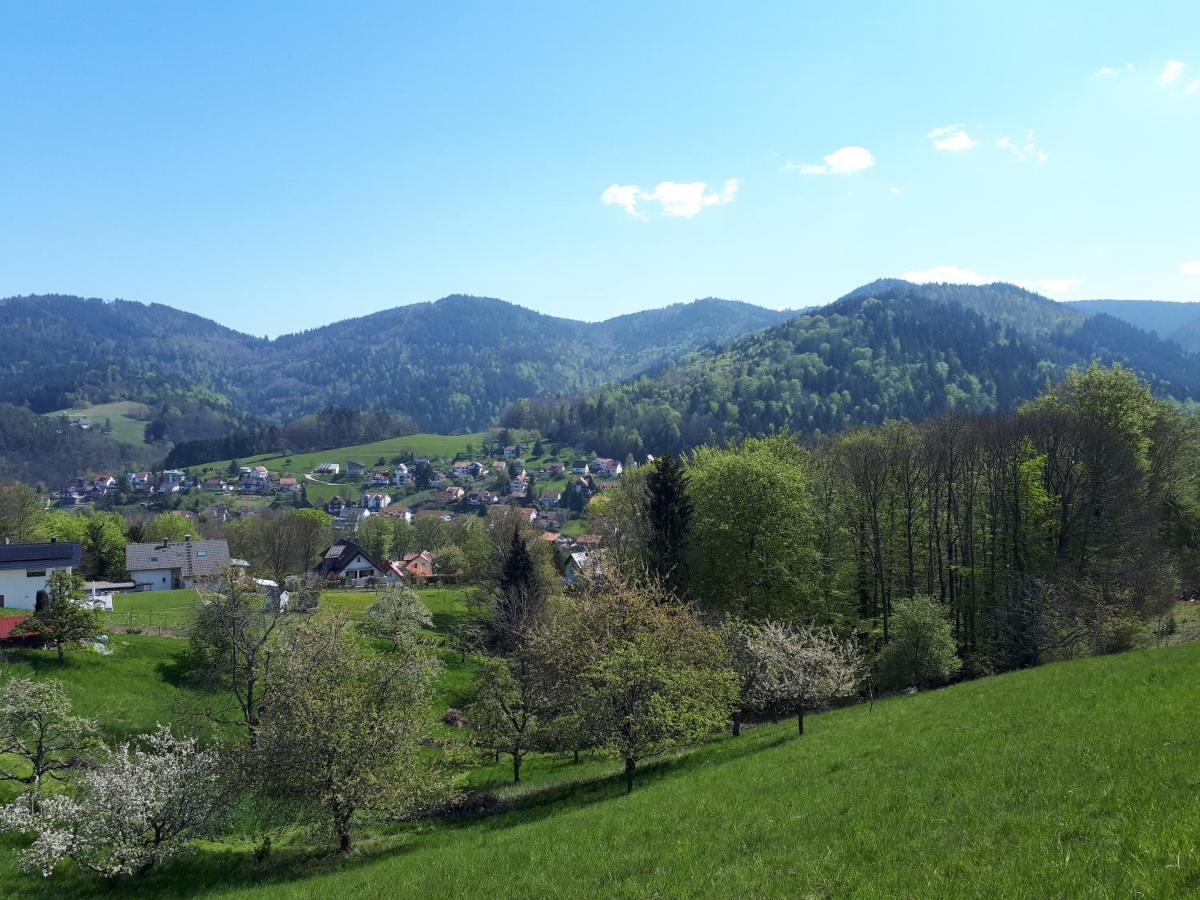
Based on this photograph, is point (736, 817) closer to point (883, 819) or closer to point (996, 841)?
point (883, 819)

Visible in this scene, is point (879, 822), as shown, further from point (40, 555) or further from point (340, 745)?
point (40, 555)

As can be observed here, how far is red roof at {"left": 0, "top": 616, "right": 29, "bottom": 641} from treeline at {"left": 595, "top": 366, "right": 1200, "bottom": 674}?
3587cm

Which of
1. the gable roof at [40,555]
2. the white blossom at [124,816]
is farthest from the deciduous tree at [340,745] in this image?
the gable roof at [40,555]

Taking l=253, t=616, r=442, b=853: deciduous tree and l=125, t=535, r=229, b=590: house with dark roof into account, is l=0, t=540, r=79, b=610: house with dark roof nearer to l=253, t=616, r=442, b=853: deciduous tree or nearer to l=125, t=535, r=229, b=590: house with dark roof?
l=125, t=535, r=229, b=590: house with dark roof

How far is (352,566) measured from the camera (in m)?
97.1

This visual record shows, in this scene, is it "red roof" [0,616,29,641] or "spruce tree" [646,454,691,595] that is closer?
"red roof" [0,616,29,641]

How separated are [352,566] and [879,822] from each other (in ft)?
304

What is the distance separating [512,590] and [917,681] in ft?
94.9

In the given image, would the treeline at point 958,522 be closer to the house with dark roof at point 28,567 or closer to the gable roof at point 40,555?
the gable roof at point 40,555

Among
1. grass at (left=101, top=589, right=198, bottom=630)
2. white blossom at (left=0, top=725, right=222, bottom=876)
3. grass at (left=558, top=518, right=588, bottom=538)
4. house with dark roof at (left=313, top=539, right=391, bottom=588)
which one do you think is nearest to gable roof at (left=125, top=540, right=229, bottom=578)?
house with dark roof at (left=313, top=539, right=391, bottom=588)

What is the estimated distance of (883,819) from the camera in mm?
13812

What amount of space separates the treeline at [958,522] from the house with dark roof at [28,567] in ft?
134

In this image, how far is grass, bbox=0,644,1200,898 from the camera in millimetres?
10500

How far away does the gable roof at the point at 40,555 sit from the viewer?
50.6 m
